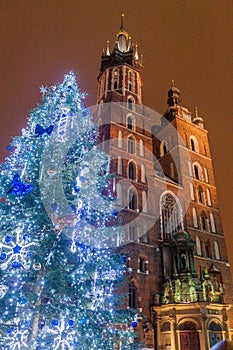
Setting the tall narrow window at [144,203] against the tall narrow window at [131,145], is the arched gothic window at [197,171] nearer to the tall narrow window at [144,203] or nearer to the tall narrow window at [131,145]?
the tall narrow window at [131,145]

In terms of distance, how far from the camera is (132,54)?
3575 centimetres

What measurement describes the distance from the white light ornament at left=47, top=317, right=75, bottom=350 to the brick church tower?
25.5 ft

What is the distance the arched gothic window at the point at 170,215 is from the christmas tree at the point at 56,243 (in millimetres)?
14202

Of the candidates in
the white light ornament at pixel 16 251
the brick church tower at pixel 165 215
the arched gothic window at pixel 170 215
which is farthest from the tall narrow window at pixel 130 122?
the white light ornament at pixel 16 251

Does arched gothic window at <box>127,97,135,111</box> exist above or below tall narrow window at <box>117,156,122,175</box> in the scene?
above

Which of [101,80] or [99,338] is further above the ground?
[101,80]

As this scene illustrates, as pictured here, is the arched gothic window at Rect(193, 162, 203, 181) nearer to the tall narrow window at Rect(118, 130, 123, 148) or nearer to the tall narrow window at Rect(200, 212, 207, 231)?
the tall narrow window at Rect(200, 212, 207, 231)

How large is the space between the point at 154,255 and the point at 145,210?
11.8 ft

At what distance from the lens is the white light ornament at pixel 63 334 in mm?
8305

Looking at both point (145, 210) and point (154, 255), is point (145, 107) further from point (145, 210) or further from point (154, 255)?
point (154, 255)

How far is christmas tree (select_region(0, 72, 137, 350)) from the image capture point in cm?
839

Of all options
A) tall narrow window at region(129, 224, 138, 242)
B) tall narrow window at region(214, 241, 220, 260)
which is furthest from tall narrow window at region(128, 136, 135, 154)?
tall narrow window at region(214, 241, 220, 260)

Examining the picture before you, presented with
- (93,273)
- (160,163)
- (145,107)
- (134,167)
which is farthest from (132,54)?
(93,273)

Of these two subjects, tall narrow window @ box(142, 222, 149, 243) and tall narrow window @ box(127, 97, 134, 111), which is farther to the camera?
tall narrow window @ box(127, 97, 134, 111)
